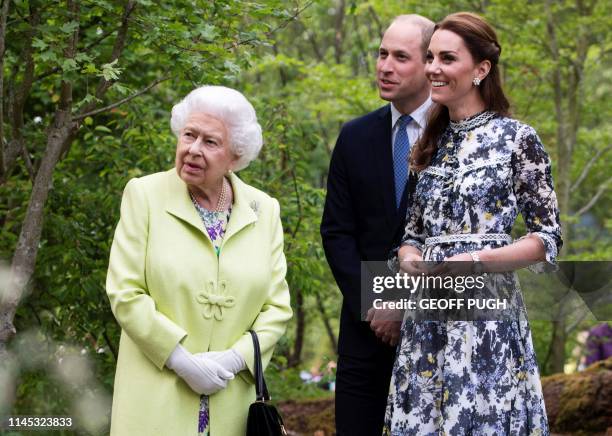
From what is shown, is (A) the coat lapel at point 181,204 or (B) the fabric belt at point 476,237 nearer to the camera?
(B) the fabric belt at point 476,237

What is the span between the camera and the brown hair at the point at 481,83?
3.20m

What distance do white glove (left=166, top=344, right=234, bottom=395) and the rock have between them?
314 centimetres

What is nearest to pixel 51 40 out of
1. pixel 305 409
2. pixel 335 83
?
pixel 305 409

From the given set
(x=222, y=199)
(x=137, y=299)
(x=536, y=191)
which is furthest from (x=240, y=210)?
(x=536, y=191)

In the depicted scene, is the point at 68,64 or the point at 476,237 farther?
the point at 68,64

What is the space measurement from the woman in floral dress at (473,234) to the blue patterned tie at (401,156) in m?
0.38

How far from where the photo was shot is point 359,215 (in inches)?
150

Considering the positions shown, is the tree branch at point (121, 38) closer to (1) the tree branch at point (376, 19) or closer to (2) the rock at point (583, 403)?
(2) the rock at point (583, 403)

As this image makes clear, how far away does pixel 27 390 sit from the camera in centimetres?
539

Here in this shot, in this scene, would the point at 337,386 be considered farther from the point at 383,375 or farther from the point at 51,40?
the point at 51,40

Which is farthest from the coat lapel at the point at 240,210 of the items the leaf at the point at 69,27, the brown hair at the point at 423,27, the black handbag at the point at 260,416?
the leaf at the point at 69,27

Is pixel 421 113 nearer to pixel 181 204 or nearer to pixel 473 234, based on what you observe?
pixel 473 234

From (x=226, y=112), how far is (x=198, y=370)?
916 millimetres

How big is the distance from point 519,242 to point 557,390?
304cm
